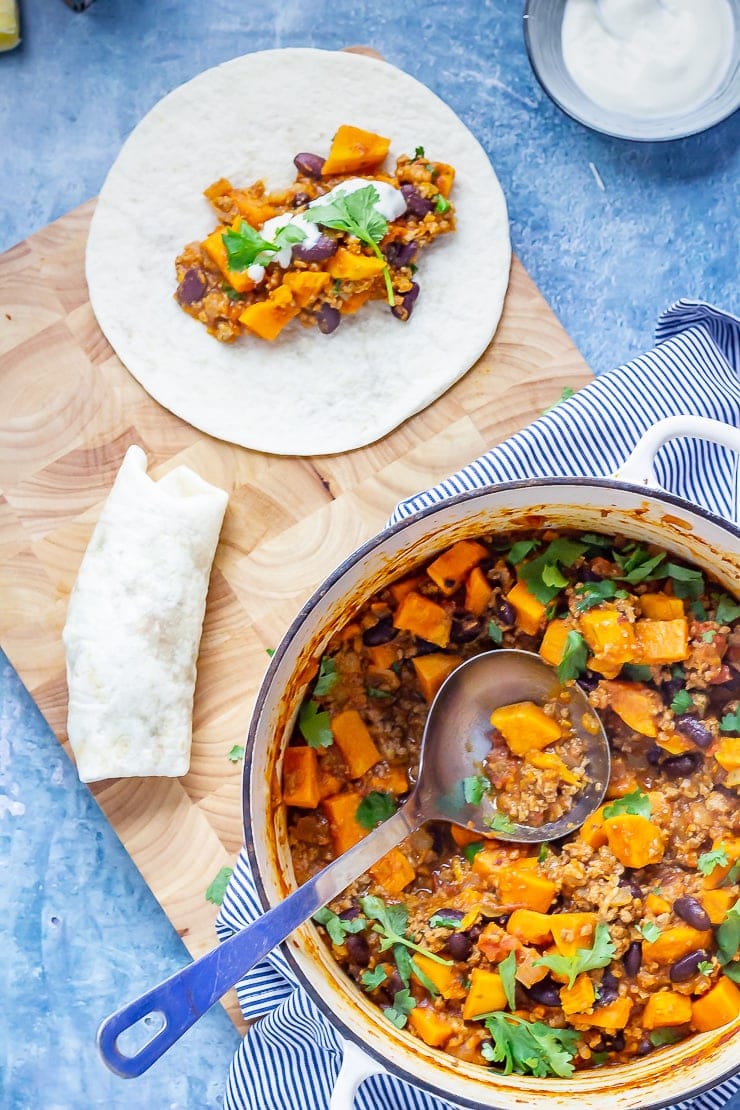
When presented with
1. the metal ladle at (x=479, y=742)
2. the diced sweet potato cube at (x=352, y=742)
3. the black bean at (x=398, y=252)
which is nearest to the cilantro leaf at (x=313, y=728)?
the diced sweet potato cube at (x=352, y=742)

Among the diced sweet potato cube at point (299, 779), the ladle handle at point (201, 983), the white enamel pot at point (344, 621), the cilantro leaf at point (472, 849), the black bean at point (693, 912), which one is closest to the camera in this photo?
the ladle handle at point (201, 983)

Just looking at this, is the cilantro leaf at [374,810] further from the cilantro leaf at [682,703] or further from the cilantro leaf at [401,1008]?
the cilantro leaf at [682,703]

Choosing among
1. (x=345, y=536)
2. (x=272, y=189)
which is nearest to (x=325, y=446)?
(x=345, y=536)

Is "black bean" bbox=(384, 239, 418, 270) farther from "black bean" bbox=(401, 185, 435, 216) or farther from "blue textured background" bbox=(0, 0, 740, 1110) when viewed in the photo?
"blue textured background" bbox=(0, 0, 740, 1110)

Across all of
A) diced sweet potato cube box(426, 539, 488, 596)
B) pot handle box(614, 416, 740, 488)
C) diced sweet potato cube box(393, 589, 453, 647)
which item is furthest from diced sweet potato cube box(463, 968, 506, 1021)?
pot handle box(614, 416, 740, 488)

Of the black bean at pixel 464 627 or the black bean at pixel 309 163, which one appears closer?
the black bean at pixel 464 627

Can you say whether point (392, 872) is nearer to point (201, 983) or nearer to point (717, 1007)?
point (201, 983)
